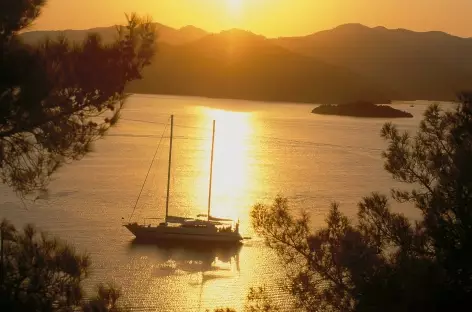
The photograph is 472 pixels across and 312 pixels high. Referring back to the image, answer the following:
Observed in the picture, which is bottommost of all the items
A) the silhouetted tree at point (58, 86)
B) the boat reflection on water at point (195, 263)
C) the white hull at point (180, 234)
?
the boat reflection on water at point (195, 263)

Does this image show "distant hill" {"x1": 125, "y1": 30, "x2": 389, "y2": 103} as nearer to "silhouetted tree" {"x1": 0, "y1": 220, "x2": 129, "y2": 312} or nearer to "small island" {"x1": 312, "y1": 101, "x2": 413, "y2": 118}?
"small island" {"x1": 312, "y1": 101, "x2": 413, "y2": 118}

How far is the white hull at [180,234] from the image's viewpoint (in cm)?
1565

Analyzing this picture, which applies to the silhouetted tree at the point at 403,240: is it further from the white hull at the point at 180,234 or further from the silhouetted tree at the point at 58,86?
the white hull at the point at 180,234

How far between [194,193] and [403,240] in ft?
55.3

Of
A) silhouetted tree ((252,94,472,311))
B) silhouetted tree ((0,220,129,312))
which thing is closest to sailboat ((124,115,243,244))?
silhouetted tree ((252,94,472,311))

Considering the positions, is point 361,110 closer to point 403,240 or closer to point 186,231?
point 186,231

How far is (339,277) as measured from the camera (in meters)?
4.73

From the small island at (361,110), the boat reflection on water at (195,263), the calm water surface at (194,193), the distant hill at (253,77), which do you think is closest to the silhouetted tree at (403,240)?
the calm water surface at (194,193)

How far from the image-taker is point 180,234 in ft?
52.5

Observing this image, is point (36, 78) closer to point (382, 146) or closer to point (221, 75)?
point (382, 146)

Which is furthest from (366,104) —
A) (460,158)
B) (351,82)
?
(460,158)

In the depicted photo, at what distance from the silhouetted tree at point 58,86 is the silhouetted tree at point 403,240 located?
1.76 metres

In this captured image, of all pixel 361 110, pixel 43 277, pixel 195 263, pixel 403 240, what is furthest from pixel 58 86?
pixel 361 110

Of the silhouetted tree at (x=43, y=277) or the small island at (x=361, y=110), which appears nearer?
the silhouetted tree at (x=43, y=277)
